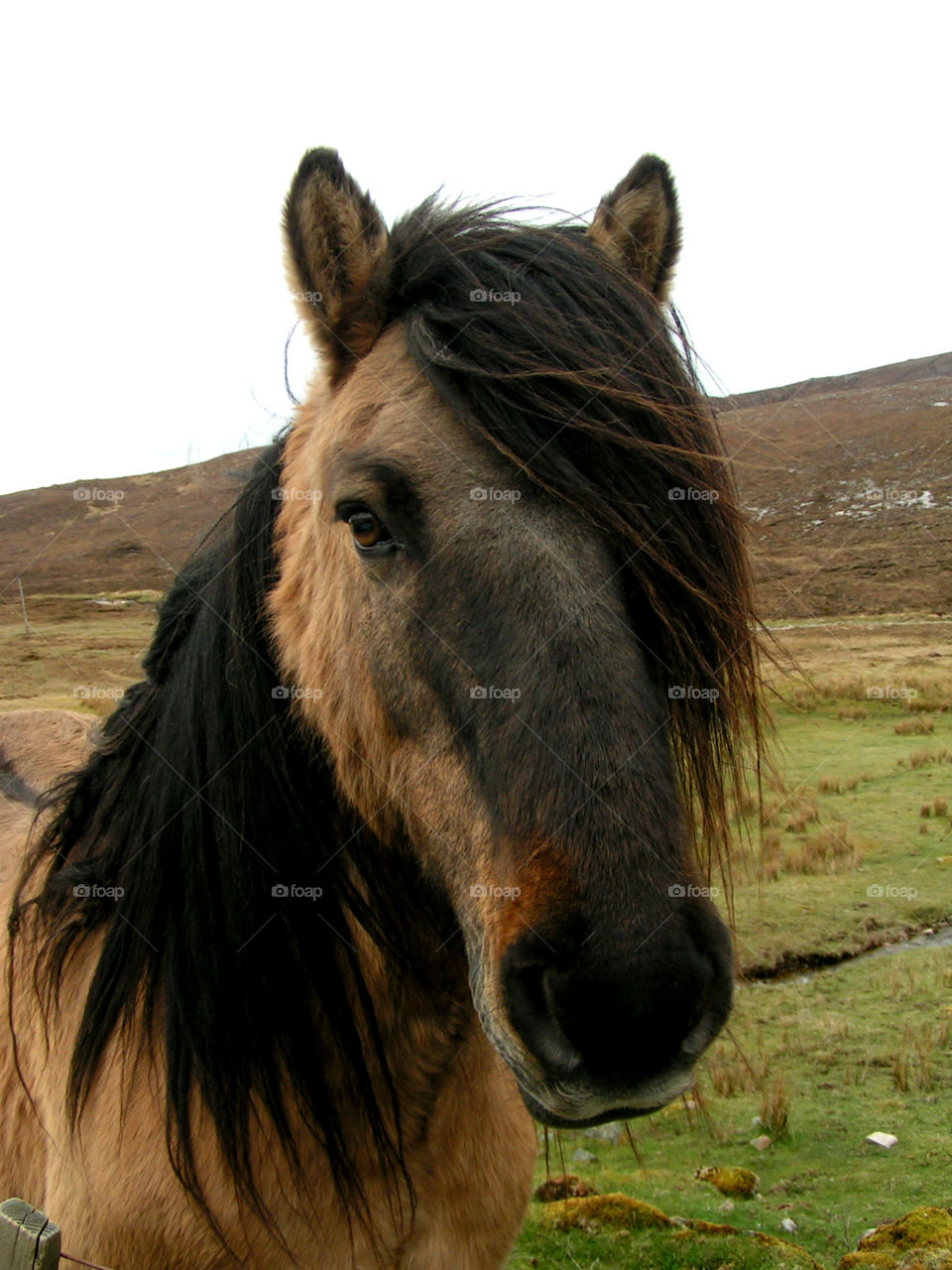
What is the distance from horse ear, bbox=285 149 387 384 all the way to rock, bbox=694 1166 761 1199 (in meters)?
5.25

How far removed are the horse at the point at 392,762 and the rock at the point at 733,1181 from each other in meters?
3.21

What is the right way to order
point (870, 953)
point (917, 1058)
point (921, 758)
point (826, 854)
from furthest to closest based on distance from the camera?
point (921, 758)
point (826, 854)
point (870, 953)
point (917, 1058)

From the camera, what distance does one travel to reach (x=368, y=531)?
220cm

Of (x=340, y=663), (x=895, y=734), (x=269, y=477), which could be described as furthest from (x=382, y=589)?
(x=895, y=734)

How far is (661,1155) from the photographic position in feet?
19.3

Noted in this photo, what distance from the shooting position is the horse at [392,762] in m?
1.89

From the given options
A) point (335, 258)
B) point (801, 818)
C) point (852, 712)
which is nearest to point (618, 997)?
point (335, 258)

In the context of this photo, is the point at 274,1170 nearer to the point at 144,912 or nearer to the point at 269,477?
the point at 144,912

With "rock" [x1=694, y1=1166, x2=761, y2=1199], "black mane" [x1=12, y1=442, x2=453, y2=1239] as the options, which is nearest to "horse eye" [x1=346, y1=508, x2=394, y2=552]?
"black mane" [x1=12, y1=442, x2=453, y2=1239]

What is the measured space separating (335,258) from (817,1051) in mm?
6821

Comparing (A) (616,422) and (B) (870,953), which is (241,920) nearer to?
(A) (616,422)

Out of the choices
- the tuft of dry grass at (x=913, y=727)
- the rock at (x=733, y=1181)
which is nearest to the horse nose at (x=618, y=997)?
the rock at (x=733, y=1181)

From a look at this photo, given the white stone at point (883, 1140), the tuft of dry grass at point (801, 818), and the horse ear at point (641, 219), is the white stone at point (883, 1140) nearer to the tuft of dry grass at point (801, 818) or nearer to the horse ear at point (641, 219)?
the horse ear at point (641, 219)

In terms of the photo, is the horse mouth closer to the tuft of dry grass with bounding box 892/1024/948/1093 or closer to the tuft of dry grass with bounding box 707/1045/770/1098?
the tuft of dry grass with bounding box 707/1045/770/1098
